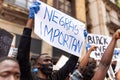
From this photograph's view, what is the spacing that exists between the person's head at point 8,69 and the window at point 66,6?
1151cm

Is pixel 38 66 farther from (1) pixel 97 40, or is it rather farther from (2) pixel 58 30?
(1) pixel 97 40

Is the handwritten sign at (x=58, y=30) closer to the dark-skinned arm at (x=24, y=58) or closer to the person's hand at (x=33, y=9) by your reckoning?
the person's hand at (x=33, y=9)

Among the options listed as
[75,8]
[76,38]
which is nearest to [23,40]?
[76,38]

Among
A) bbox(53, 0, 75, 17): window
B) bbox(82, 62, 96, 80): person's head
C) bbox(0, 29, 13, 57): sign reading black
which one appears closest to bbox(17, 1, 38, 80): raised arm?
bbox(0, 29, 13, 57): sign reading black

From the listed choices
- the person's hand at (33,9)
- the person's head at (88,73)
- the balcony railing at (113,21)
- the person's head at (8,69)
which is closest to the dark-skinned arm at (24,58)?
the person's hand at (33,9)

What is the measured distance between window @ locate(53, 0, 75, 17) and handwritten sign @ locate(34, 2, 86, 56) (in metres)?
9.35

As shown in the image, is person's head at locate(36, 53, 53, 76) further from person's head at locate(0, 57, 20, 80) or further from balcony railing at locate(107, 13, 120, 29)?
balcony railing at locate(107, 13, 120, 29)

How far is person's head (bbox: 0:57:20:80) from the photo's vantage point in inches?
87.7

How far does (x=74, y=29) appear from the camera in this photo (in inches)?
178

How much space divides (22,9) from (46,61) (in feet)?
27.1

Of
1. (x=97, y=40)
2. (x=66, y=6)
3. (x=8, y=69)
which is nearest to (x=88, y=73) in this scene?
(x=97, y=40)

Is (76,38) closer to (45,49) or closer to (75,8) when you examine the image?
(45,49)

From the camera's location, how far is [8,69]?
89.4 inches

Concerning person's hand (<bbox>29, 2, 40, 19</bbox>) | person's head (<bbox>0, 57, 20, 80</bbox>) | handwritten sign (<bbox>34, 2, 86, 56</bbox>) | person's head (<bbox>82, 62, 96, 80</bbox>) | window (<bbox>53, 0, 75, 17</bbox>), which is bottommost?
person's head (<bbox>82, 62, 96, 80</bbox>)
